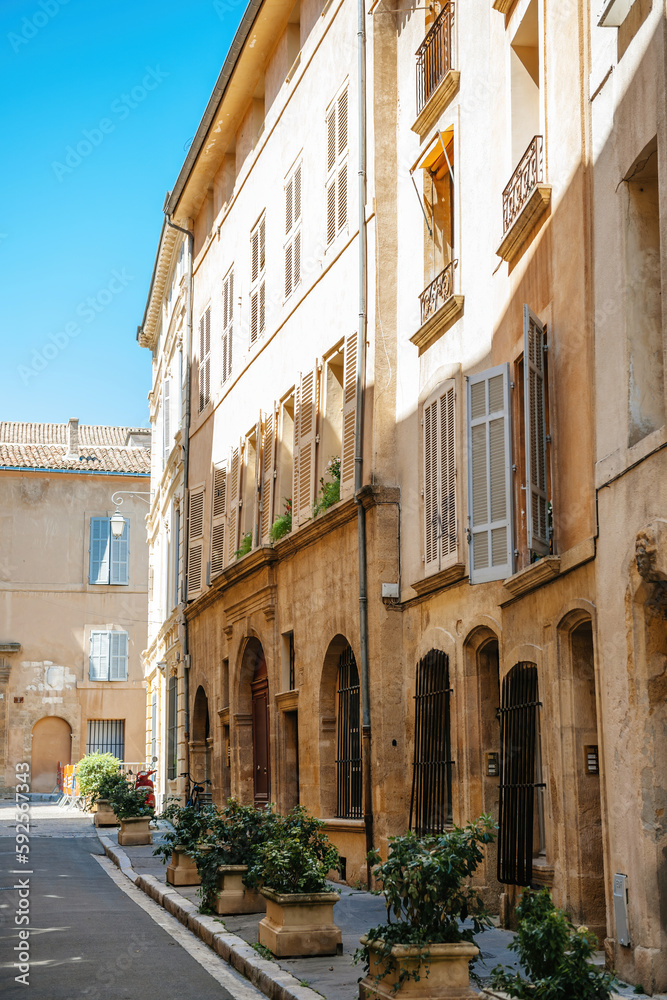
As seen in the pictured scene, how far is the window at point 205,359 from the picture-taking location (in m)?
25.4

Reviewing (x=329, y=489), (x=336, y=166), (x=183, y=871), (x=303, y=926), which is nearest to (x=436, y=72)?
(x=336, y=166)

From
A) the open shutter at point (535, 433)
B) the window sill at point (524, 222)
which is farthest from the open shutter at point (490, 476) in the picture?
the window sill at point (524, 222)

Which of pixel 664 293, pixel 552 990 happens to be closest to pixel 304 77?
pixel 664 293

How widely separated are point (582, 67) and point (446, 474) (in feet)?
15.5

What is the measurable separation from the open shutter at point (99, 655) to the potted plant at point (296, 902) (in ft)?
107

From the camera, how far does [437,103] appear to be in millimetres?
14125

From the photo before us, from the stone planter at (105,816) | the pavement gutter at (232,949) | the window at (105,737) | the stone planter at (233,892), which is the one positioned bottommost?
the stone planter at (105,816)

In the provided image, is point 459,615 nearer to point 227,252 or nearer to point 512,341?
point 512,341

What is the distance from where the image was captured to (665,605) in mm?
8148

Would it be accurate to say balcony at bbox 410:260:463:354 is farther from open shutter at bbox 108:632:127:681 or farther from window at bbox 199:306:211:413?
open shutter at bbox 108:632:127:681

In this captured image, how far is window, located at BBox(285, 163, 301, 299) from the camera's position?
19297 mm

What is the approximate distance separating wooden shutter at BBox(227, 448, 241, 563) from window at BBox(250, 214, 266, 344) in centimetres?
214

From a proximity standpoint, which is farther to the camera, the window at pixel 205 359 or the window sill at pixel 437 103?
the window at pixel 205 359

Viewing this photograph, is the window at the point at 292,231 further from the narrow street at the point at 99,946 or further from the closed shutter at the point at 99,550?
the closed shutter at the point at 99,550
